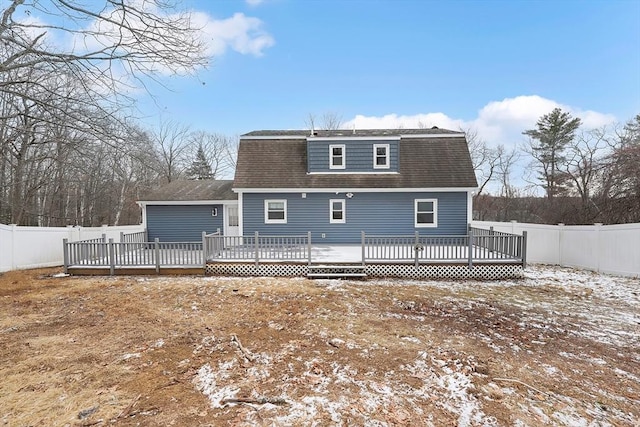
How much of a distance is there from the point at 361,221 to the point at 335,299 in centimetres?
686

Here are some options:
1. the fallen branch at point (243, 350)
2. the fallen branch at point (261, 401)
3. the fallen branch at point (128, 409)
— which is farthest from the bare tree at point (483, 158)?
the fallen branch at point (128, 409)

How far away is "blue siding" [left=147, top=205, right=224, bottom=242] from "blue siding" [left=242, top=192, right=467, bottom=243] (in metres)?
2.57

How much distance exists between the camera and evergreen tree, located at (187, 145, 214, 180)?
105 feet

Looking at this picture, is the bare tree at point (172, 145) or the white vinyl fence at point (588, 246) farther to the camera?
the bare tree at point (172, 145)

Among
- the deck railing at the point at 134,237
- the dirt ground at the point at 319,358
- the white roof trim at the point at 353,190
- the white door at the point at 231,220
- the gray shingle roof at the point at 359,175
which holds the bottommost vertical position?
the dirt ground at the point at 319,358

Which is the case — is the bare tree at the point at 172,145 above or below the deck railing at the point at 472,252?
above

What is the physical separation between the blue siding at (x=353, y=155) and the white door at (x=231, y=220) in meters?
4.61

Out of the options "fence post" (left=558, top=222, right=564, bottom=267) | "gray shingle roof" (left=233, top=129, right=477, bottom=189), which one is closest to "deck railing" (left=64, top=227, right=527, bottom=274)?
"fence post" (left=558, top=222, right=564, bottom=267)

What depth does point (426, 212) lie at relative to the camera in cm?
1370

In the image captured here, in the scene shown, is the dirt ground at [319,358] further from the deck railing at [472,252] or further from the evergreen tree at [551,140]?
the evergreen tree at [551,140]

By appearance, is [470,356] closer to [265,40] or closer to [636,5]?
[636,5]

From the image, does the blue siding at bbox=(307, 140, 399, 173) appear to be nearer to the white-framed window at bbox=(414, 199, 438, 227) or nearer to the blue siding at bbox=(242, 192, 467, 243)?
the blue siding at bbox=(242, 192, 467, 243)

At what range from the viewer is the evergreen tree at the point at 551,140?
2574 centimetres

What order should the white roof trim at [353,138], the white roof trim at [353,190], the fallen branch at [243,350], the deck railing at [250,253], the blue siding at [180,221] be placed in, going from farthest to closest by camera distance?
the blue siding at [180,221] → the white roof trim at [353,138] → the white roof trim at [353,190] → the deck railing at [250,253] → the fallen branch at [243,350]
